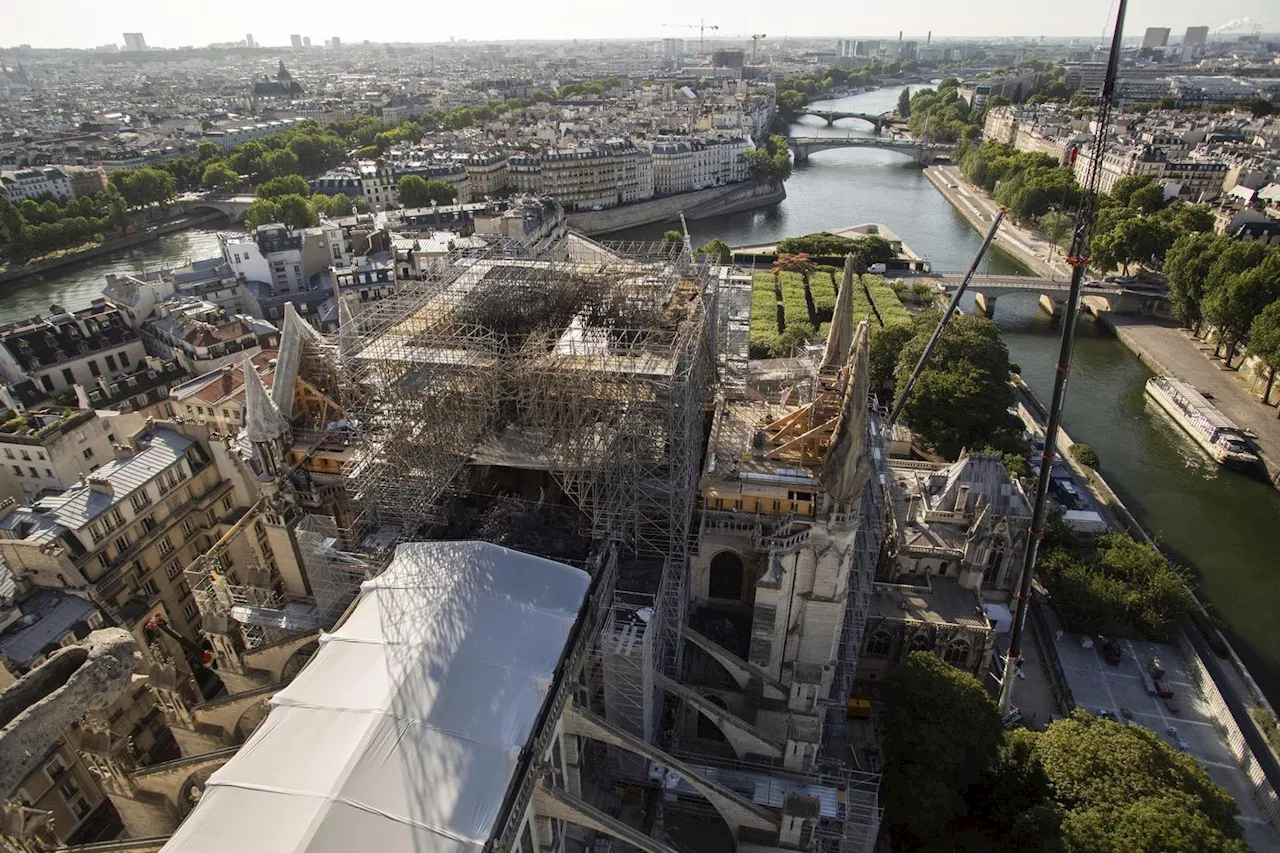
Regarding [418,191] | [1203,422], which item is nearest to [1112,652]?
[1203,422]

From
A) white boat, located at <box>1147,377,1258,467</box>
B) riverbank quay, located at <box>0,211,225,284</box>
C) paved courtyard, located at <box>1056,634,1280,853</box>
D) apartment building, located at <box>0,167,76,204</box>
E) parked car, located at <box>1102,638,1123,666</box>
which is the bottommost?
paved courtyard, located at <box>1056,634,1280,853</box>

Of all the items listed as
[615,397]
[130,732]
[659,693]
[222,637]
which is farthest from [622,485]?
[130,732]

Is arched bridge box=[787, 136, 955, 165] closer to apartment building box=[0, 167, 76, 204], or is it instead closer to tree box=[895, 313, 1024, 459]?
tree box=[895, 313, 1024, 459]

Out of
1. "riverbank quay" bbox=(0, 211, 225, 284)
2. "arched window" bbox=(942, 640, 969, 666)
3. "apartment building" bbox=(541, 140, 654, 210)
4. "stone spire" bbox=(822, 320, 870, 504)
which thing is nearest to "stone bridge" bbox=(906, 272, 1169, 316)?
"apartment building" bbox=(541, 140, 654, 210)

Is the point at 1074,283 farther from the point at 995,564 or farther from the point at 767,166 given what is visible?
the point at 767,166

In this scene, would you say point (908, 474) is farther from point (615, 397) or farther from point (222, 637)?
point (222, 637)
